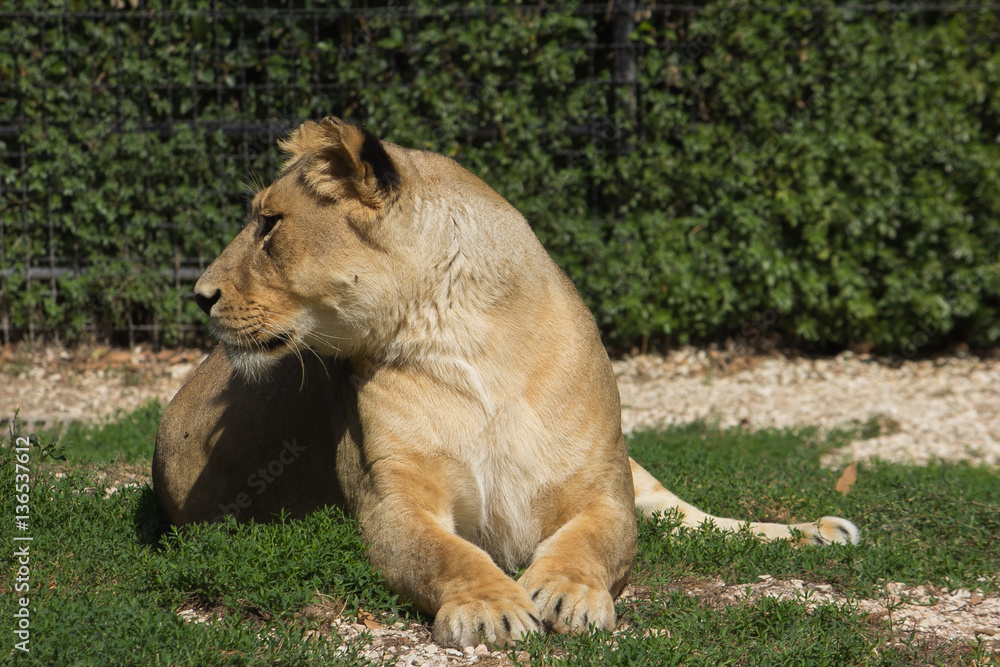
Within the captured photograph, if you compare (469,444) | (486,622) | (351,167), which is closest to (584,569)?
(486,622)

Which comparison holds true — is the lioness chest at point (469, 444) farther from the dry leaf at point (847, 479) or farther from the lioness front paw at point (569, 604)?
the dry leaf at point (847, 479)

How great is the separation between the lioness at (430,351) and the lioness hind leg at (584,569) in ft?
0.04

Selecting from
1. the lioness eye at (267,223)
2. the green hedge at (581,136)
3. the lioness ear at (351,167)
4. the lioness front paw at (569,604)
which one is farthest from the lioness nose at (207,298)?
the green hedge at (581,136)

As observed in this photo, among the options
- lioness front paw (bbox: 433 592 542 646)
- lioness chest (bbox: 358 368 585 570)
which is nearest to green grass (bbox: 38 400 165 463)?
lioness chest (bbox: 358 368 585 570)

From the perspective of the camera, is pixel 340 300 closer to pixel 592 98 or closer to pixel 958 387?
pixel 592 98

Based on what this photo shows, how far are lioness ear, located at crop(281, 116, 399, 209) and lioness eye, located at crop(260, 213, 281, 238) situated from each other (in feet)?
0.76

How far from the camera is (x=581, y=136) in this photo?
8.72 m

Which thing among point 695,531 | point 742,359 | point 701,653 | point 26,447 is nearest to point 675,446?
point 695,531

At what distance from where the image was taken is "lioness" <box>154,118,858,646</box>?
353cm

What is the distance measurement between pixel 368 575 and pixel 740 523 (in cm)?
186

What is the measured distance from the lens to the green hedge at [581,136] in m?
8.34

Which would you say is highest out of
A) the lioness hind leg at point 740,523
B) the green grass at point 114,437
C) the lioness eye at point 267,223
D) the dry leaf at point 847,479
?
the lioness eye at point 267,223

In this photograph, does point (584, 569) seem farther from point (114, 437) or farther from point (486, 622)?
point (114, 437)

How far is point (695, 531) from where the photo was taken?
4215 millimetres
